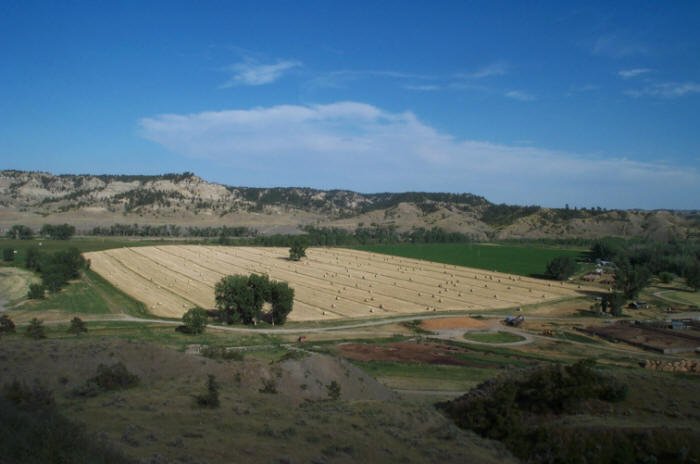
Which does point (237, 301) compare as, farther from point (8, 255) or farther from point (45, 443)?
point (8, 255)

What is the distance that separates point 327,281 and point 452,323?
1335 inches

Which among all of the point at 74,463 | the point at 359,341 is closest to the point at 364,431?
the point at 74,463

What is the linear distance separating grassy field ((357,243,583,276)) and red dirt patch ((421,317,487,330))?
4853 cm

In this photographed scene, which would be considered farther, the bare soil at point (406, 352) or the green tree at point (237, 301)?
the green tree at point (237, 301)

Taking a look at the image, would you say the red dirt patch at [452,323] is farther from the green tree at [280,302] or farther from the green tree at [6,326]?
the green tree at [6,326]

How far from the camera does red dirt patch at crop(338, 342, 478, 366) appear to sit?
1745 inches

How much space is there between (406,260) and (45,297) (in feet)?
258

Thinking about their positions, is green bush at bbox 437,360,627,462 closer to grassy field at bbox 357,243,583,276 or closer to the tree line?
grassy field at bbox 357,243,583,276

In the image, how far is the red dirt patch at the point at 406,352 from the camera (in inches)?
1745

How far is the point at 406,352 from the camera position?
4700 cm

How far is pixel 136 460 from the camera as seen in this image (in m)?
13.1

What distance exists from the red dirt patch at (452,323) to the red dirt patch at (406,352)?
9615mm

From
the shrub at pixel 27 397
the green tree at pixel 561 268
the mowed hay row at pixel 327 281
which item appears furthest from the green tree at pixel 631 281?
the shrub at pixel 27 397

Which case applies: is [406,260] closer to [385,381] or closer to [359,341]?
[359,341]
